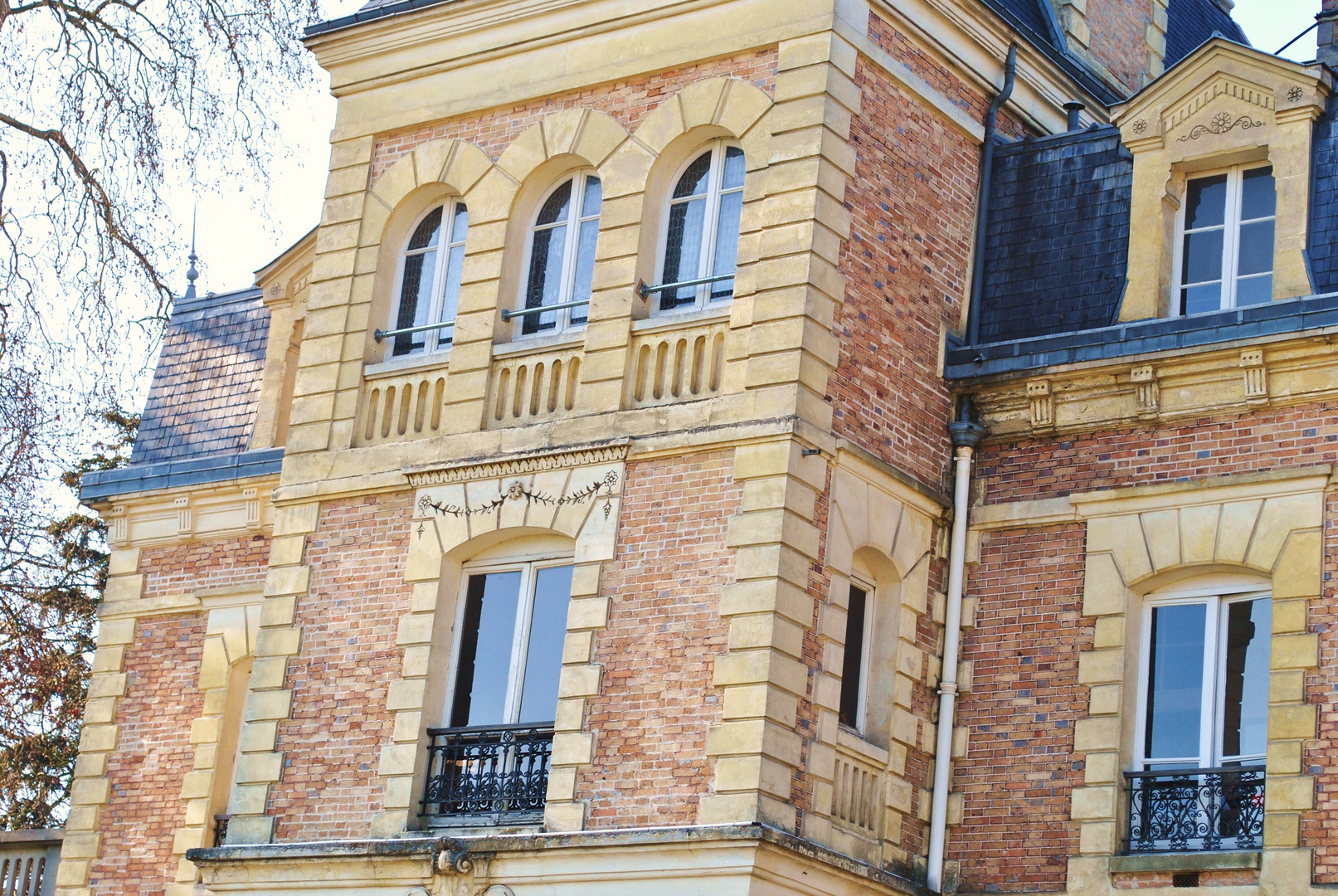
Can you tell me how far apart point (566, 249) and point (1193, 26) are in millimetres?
8619

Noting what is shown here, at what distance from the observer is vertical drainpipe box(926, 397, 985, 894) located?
1531 cm

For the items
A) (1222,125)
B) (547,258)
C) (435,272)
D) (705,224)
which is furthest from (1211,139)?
(435,272)

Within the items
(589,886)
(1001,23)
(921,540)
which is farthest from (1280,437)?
(589,886)

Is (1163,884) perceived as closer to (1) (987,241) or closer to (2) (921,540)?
(2) (921,540)

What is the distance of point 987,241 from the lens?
56.2ft

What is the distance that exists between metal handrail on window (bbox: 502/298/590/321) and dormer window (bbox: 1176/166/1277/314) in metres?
4.55

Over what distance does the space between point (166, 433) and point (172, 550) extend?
139cm

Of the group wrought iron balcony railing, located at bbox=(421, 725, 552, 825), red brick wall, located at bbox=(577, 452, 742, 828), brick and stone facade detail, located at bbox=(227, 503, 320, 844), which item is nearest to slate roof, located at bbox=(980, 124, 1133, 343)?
red brick wall, located at bbox=(577, 452, 742, 828)

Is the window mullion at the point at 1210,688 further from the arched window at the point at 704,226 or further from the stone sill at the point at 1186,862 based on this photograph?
the arched window at the point at 704,226

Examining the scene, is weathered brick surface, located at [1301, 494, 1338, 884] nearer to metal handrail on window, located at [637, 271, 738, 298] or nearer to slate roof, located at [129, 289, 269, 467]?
metal handrail on window, located at [637, 271, 738, 298]

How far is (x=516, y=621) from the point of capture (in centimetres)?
1589

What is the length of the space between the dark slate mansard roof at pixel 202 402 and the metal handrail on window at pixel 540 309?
3847 mm

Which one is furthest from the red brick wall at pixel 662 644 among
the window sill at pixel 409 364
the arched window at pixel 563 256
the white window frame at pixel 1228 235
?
the white window frame at pixel 1228 235

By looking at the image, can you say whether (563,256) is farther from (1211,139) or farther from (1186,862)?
(1186,862)
